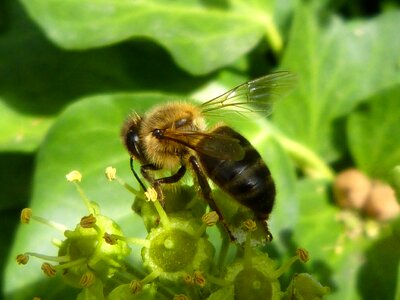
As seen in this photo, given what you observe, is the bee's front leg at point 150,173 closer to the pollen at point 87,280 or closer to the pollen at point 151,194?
the pollen at point 151,194

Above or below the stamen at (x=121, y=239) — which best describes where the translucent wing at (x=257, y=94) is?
above

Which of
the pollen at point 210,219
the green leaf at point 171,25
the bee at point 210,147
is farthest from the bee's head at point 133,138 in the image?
the green leaf at point 171,25

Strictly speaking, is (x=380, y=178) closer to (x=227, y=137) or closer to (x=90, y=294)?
(x=227, y=137)

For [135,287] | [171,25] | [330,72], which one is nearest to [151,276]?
[135,287]

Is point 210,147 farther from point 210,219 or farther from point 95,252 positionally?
point 95,252

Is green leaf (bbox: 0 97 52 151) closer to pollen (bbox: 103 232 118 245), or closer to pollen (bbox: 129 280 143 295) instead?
pollen (bbox: 103 232 118 245)

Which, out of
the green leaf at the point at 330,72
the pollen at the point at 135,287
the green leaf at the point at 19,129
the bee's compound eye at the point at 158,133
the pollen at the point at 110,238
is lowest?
the green leaf at the point at 19,129
